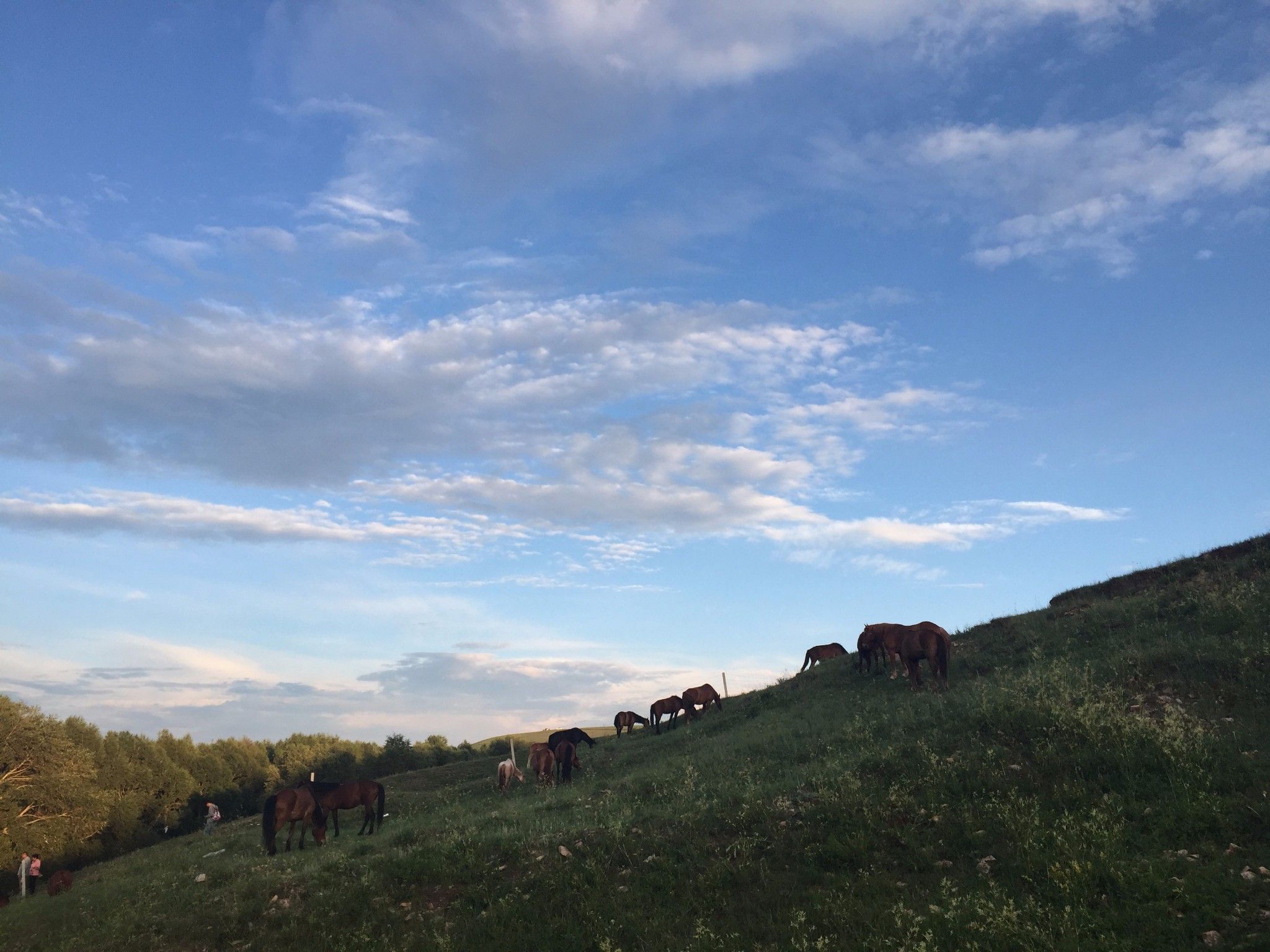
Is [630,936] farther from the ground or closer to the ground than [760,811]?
closer to the ground

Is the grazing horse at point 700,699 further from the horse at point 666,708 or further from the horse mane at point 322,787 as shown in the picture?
the horse mane at point 322,787

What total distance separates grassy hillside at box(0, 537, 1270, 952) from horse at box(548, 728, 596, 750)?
779 cm

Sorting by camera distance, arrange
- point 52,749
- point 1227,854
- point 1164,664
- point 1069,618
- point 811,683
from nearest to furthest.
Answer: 1. point 1227,854
2. point 1164,664
3. point 1069,618
4. point 811,683
5. point 52,749

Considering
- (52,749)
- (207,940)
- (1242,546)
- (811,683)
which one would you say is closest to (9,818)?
(52,749)

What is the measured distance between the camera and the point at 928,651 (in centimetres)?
2653

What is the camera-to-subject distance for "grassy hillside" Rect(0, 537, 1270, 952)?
10859 mm

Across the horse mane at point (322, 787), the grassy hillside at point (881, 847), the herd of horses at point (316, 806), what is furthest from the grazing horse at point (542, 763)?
the horse mane at point (322, 787)

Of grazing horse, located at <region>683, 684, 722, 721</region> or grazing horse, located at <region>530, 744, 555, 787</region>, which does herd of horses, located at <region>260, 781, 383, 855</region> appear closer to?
grazing horse, located at <region>530, 744, 555, 787</region>

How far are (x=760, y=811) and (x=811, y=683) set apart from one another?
1919 cm

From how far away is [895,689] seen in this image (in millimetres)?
27531

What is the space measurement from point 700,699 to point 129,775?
56.0 metres

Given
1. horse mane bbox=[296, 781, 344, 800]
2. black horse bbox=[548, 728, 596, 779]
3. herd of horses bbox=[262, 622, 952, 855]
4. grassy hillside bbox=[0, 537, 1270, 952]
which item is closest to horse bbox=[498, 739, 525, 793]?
herd of horses bbox=[262, 622, 952, 855]

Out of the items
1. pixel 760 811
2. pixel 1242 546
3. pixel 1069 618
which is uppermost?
pixel 1242 546

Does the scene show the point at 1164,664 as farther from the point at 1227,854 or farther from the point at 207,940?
the point at 207,940
